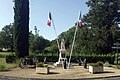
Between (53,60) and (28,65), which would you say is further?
(53,60)

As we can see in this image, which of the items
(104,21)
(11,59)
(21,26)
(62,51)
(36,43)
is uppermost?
(104,21)

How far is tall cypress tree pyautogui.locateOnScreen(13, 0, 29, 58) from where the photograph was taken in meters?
46.0

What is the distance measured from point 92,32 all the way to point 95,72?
3503 centimetres

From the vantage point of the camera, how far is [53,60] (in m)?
50.5

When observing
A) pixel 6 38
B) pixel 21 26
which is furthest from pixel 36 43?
pixel 21 26

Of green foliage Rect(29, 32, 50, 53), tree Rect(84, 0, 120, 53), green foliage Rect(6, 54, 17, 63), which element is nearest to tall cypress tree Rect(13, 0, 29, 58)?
green foliage Rect(6, 54, 17, 63)

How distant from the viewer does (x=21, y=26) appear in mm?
46281

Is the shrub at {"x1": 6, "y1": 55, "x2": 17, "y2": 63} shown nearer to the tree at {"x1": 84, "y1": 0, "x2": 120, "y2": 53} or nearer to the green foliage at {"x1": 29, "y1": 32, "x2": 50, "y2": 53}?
the tree at {"x1": 84, "y1": 0, "x2": 120, "y2": 53}

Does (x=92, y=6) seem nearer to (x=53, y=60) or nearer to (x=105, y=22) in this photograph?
(x=105, y=22)

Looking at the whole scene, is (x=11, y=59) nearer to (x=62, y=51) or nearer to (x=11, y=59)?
(x=11, y=59)

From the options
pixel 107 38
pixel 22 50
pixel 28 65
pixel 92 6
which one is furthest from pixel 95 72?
pixel 92 6

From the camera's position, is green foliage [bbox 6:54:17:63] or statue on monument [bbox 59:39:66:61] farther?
green foliage [bbox 6:54:17:63]

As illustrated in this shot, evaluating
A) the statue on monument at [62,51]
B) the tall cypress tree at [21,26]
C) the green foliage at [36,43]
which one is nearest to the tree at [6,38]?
the green foliage at [36,43]

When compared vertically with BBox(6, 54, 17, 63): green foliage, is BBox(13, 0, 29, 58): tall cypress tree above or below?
above
